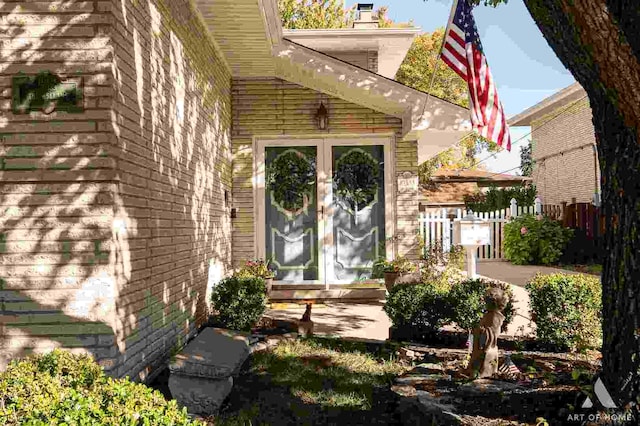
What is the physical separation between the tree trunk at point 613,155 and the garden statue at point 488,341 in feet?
3.33

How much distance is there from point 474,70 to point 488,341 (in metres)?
4.05

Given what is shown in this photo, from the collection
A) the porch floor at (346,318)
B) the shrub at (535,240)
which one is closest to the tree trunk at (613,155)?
the porch floor at (346,318)

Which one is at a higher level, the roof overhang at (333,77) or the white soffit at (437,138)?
the roof overhang at (333,77)

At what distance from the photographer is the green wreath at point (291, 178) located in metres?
10.9

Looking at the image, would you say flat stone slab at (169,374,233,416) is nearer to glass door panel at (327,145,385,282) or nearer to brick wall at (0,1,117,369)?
brick wall at (0,1,117,369)

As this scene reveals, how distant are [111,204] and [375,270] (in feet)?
22.7

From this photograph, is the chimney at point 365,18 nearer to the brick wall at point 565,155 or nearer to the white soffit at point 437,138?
the white soffit at point 437,138

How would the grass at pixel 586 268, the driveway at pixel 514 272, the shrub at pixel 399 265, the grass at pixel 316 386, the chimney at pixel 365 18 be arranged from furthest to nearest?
the grass at pixel 586 268
the chimney at pixel 365 18
the driveway at pixel 514 272
the shrub at pixel 399 265
the grass at pixel 316 386

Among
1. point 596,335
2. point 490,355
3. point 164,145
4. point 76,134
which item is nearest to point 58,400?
point 76,134

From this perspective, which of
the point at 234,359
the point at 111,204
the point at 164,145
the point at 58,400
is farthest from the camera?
the point at 164,145

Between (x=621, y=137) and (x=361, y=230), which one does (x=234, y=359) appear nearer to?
(x=621, y=137)

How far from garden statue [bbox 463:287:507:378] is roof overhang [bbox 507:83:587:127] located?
1677cm

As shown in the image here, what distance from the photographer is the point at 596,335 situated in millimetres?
6293

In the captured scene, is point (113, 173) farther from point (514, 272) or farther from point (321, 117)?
point (514, 272)
